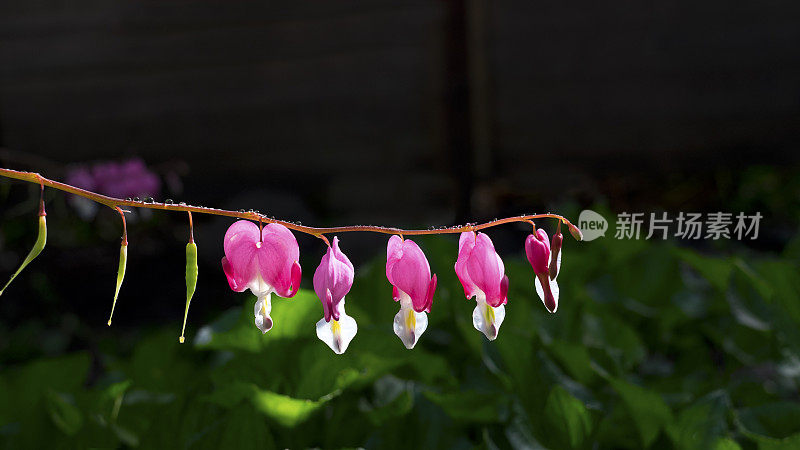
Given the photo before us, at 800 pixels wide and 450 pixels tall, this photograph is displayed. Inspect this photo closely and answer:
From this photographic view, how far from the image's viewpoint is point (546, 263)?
633 millimetres

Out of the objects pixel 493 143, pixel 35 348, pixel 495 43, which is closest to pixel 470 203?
pixel 493 143

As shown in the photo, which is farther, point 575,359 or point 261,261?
point 575,359

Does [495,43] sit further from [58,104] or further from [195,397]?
[195,397]

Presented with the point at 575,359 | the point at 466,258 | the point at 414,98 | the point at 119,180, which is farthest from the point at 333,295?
the point at 414,98

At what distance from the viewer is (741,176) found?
14.7 ft

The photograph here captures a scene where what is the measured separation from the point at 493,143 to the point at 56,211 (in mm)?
2644

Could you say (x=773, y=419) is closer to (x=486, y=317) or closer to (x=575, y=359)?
(x=575, y=359)

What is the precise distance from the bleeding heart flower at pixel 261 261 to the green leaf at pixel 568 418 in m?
0.50

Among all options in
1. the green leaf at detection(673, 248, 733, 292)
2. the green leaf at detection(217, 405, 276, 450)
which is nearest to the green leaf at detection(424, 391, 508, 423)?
the green leaf at detection(217, 405, 276, 450)

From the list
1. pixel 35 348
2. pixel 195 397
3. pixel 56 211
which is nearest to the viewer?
pixel 195 397

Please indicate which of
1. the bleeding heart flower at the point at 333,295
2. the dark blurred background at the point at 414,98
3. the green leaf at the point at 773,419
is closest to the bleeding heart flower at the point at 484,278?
the bleeding heart flower at the point at 333,295

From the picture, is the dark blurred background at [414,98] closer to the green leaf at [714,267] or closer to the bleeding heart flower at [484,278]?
the green leaf at [714,267]

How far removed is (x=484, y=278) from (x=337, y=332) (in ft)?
0.44

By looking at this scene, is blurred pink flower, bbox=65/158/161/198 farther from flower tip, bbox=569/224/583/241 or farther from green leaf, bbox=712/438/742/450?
flower tip, bbox=569/224/583/241
